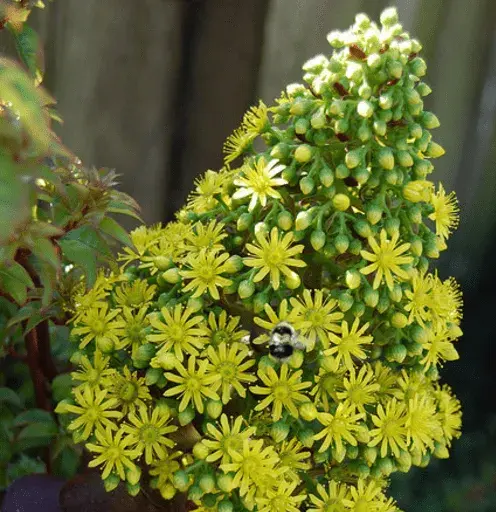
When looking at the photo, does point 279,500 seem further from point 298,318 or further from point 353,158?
Result: point 353,158

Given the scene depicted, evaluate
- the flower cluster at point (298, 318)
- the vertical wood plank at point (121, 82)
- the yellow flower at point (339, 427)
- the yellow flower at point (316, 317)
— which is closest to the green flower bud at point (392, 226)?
the flower cluster at point (298, 318)

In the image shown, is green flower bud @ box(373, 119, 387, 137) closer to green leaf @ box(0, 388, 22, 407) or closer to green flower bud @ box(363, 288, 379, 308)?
green flower bud @ box(363, 288, 379, 308)

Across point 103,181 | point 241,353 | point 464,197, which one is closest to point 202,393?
point 241,353

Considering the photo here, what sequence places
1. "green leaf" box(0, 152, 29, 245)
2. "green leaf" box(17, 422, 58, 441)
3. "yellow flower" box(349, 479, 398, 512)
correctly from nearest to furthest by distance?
"green leaf" box(0, 152, 29, 245), "yellow flower" box(349, 479, 398, 512), "green leaf" box(17, 422, 58, 441)

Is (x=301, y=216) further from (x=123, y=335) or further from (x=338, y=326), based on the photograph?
(x=123, y=335)

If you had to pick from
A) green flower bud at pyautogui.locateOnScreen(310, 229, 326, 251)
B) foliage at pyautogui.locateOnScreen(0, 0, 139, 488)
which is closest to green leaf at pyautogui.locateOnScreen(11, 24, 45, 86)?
foliage at pyautogui.locateOnScreen(0, 0, 139, 488)
